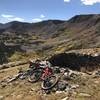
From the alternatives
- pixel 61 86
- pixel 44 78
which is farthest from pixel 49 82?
pixel 61 86

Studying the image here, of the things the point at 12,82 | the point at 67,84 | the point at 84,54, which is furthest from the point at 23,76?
the point at 84,54

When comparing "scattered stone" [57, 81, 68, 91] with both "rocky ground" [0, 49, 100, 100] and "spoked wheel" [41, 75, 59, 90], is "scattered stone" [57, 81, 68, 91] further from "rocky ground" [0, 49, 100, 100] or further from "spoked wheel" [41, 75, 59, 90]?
"spoked wheel" [41, 75, 59, 90]

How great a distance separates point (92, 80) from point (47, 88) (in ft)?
13.4

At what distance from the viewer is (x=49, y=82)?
23375 millimetres

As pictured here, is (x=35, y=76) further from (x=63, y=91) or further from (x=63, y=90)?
(x=63, y=91)

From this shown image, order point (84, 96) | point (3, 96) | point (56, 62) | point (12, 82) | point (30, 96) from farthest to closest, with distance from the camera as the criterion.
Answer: point (56, 62) → point (12, 82) → point (3, 96) → point (30, 96) → point (84, 96)

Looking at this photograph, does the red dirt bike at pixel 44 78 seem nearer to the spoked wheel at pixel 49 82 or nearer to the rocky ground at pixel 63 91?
the spoked wheel at pixel 49 82

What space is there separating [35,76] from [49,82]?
2712mm

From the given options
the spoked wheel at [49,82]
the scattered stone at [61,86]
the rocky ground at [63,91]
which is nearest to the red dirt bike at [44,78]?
the spoked wheel at [49,82]

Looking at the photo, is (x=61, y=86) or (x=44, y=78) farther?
(x=44, y=78)

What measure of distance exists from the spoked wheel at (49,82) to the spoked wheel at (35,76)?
1693 mm

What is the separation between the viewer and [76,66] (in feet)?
131

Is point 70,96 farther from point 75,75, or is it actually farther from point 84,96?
point 75,75

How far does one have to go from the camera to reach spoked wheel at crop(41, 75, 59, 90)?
22702 mm
